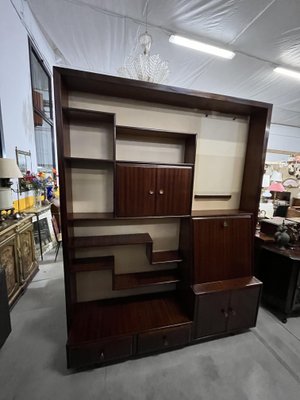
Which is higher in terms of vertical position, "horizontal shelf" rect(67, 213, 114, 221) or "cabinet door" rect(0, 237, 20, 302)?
"horizontal shelf" rect(67, 213, 114, 221)

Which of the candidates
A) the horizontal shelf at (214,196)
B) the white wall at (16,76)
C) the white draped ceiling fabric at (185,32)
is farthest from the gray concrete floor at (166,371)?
the white draped ceiling fabric at (185,32)

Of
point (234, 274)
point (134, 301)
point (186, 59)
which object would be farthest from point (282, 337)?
point (186, 59)

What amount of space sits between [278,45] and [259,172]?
290 cm

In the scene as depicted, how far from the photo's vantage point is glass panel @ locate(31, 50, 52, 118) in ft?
10.8

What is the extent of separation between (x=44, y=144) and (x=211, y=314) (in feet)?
14.6

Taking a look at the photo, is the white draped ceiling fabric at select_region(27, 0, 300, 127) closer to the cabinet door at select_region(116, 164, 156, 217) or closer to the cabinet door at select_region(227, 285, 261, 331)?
the cabinet door at select_region(116, 164, 156, 217)

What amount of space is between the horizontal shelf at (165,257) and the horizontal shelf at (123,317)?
0.49 meters

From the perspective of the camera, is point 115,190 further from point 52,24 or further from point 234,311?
point 52,24

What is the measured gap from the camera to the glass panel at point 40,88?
3287mm

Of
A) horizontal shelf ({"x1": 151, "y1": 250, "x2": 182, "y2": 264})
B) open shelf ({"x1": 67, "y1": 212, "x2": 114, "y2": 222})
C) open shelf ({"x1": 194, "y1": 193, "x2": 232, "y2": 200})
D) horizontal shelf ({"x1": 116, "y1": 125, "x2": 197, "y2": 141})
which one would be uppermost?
horizontal shelf ({"x1": 116, "y1": 125, "x2": 197, "y2": 141})

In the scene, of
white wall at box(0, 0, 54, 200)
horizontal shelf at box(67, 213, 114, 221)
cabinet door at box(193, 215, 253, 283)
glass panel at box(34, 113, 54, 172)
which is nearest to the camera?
horizontal shelf at box(67, 213, 114, 221)

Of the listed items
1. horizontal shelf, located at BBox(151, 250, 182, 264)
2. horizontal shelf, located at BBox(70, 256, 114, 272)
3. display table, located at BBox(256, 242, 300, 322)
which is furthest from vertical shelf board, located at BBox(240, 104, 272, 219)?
horizontal shelf, located at BBox(70, 256, 114, 272)

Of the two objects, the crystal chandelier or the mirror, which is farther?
the mirror

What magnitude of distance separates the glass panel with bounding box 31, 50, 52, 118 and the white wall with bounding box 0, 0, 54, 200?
0.27 m
